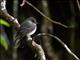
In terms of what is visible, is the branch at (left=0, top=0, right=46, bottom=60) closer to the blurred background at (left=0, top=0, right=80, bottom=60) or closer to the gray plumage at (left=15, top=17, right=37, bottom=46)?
the gray plumage at (left=15, top=17, right=37, bottom=46)


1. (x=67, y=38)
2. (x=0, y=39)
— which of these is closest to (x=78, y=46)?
(x=67, y=38)

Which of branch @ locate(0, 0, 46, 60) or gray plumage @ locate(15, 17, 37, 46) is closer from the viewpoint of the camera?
branch @ locate(0, 0, 46, 60)

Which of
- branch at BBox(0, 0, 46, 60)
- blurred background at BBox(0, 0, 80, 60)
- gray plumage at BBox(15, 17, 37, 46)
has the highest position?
branch at BBox(0, 0, 46, 60)

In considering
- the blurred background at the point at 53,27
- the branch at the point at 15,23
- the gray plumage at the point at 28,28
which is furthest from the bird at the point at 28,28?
the blurred background at the point at 53,27

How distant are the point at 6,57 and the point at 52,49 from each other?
0.77 m

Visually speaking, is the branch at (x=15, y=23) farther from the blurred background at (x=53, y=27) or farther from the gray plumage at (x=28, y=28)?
the blurred background at (x=53, y=27)

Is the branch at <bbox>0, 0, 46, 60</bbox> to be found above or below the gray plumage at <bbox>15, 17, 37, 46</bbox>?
above

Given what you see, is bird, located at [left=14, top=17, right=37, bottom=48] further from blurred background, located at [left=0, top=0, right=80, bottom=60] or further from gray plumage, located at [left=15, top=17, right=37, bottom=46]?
blurred background, located at [left=0, top=0, right=80, bottom=60]

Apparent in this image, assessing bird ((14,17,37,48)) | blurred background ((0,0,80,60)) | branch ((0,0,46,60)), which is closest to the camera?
branch ((0,0,46,60))

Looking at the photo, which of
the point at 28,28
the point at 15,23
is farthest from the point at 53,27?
the point at 15,23

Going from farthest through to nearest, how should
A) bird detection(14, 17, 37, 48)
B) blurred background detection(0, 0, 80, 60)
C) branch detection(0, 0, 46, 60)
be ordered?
1. blurred background detection(0, 0, 80, 60)
2. bird detection(14, 17, 37, 48)
3. branch detection(0, 0, 46, 60)

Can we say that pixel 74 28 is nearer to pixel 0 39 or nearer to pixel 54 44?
pixel 54 44

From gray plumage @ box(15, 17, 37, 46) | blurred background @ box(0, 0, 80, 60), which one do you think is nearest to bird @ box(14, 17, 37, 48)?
gray plumage @ box(15, 17, 37, 46)

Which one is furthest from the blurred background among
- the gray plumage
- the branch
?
the branch
